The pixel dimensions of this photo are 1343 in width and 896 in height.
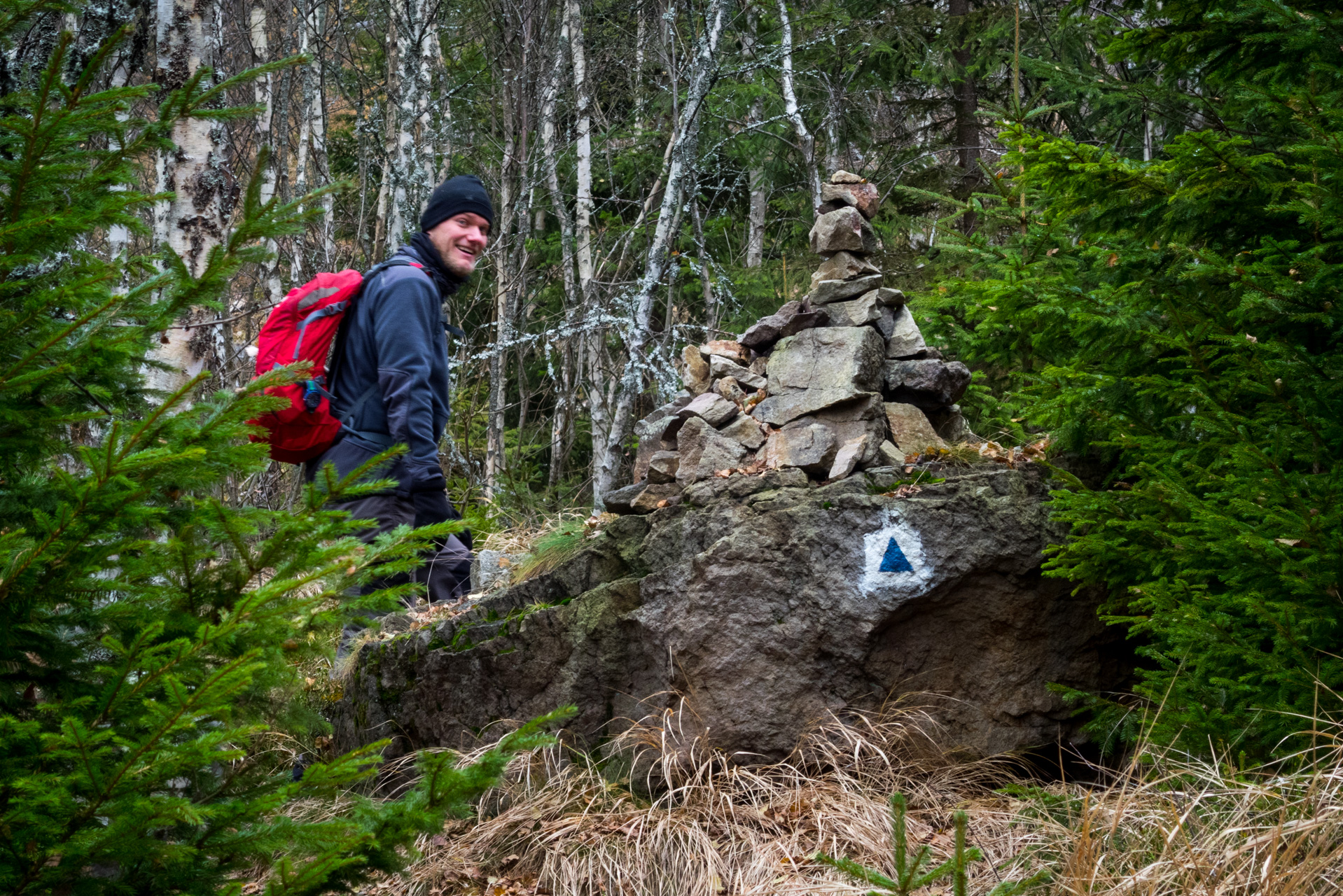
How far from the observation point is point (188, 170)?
388 cm

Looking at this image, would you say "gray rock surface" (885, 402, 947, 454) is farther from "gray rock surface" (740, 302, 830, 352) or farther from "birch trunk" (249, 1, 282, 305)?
"birch trunk" (249, 1, 282, 305)

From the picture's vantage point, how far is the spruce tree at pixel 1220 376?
2807 mm

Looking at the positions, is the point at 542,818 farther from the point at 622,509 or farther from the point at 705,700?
the point at 622,509

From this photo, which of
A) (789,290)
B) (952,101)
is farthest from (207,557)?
(952,101)

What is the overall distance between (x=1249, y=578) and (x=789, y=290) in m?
5.75

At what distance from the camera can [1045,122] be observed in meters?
10.4

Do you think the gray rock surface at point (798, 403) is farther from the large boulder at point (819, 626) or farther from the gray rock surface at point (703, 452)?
the large boulder at point (819, 626)

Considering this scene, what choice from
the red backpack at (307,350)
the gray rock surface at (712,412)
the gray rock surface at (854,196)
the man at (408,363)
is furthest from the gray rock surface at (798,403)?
the red backpack at (307,350)

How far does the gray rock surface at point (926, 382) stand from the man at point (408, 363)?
7.30 feet

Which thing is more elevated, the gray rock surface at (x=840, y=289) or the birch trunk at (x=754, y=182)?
the birch trunk at (x=754, y=182)

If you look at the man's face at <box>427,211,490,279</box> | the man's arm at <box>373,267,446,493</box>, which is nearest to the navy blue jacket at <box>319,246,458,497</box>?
the man's arm at <box>373,267,446,493</box>

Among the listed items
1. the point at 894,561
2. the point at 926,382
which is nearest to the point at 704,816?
the point at 894,561

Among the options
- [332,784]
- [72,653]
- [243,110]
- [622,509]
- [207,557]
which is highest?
[243,110]

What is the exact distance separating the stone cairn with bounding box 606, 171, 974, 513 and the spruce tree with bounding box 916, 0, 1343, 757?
90 centimetres
